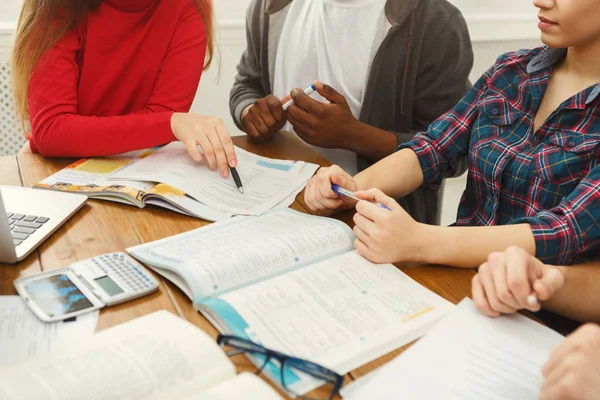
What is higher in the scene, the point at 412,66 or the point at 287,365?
the point at 412,66

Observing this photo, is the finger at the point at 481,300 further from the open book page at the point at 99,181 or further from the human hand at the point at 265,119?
the human hand at the point at 265,119

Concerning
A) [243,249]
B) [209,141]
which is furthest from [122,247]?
[209,141]

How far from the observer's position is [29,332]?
A: 24.3 inches

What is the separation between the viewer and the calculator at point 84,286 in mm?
663

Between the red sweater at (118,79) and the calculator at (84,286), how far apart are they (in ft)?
1.38

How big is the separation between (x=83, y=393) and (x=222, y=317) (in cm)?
18

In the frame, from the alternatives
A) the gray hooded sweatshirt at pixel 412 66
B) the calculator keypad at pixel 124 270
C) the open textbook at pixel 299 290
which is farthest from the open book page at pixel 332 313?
the gray hooded sweatshirt at pixel 412 66

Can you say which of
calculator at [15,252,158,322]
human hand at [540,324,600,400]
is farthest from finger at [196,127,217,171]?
human hand at [540,324,600,400]

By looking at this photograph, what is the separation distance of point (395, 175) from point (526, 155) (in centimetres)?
24

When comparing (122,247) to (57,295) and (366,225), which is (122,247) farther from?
(366,225)

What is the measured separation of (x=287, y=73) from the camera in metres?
1.50

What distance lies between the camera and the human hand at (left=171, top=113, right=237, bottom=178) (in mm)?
1045

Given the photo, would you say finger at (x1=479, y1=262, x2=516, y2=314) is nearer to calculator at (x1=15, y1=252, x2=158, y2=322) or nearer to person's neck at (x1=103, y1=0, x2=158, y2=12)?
calculator at (x1=15, y1=252, x2=158, y2=322)

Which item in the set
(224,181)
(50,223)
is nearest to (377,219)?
(224,181)
